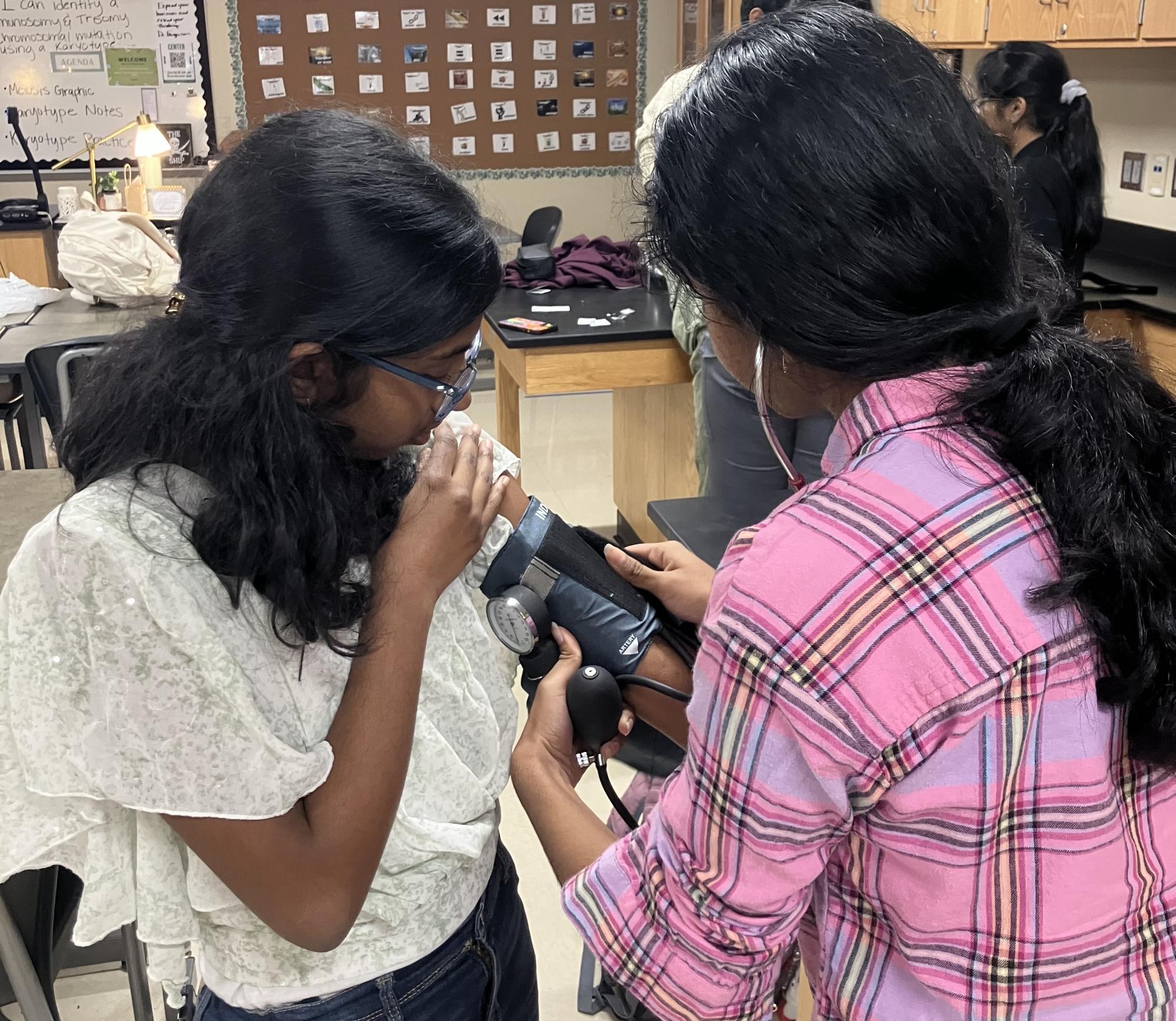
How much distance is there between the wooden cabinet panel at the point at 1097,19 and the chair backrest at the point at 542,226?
1915 millimetres

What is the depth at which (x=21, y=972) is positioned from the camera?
1.21m

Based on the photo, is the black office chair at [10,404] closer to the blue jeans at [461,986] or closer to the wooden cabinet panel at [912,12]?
the blue jeans at [461,986]

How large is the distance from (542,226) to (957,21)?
166 centimetres

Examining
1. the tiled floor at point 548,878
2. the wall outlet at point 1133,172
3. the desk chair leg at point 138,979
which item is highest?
the wall outlet at point 1133,172

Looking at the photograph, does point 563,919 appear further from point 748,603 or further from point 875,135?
point 875,135

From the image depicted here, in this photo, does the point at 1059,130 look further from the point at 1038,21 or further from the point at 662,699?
the point at 662,699

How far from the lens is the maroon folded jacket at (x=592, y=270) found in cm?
338

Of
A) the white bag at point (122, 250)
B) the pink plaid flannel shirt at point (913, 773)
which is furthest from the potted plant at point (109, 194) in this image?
the pink plaid flannel shirt at point (913, 773)

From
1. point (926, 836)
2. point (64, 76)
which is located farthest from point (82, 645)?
point (64, 76)

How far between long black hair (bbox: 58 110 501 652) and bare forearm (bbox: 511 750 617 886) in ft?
0.73

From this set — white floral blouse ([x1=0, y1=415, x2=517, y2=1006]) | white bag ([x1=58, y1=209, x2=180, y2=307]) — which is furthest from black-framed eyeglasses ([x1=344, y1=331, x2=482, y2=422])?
white bag ([x1=58, y1=209, x2=180, y2=307])

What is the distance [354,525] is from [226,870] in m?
0.26

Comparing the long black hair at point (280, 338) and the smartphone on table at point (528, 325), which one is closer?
the long black hair at point (280, 338)

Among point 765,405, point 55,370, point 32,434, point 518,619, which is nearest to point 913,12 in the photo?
point 55,370
